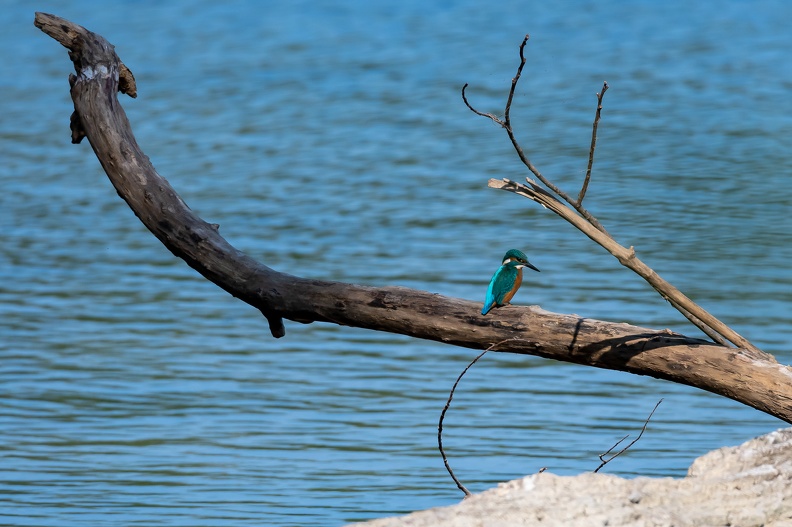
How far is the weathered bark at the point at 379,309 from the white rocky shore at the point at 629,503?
11.2 inches

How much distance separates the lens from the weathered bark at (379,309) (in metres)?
3.77

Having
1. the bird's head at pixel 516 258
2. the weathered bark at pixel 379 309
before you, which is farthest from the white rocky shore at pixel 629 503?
the bird's head at pixel 516 258

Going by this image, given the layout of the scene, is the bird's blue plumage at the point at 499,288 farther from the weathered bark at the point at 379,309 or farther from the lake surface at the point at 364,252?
the lake surface at the point at 364,252

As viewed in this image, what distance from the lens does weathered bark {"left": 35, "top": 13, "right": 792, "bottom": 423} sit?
12.4ft

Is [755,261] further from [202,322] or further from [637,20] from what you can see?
[637,20]

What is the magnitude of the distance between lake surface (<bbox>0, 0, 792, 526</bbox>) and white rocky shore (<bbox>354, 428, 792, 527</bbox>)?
5.58 ft

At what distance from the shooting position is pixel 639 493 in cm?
337

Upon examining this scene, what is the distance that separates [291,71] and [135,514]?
13.2 meters

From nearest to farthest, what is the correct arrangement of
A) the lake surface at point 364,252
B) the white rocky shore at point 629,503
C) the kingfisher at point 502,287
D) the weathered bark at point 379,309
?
1. the white rocky shore at point 629,503
2. the weathered bark at point 379,309
3. the kingfisher at point 502,287
4. the lake surface at point 364,252

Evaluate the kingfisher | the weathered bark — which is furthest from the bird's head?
the weathered bark

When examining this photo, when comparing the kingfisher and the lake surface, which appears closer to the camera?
the kingfisher

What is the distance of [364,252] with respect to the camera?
9.47 metres

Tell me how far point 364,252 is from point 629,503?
20.4 ft

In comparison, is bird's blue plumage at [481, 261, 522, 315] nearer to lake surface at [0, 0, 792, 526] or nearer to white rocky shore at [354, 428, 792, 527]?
white rocky shore at [354, 428, 792, 527]
